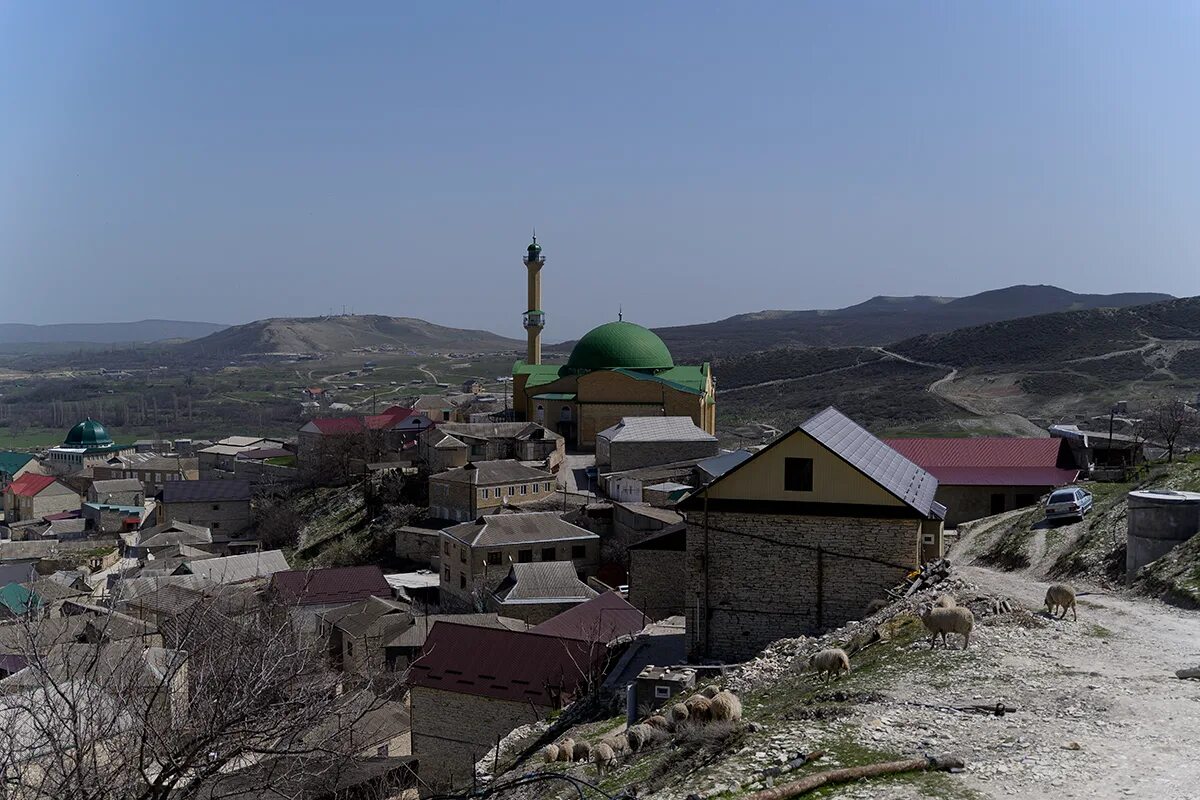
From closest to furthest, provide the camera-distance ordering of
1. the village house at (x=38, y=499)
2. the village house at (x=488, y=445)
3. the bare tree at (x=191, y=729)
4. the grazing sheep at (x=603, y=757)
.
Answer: the bare tree at (x=191, y=729) → the grazing sheep at (x=603, y=757) → the village house at (x=488, y=445) → the village house at (x=38, y=499)

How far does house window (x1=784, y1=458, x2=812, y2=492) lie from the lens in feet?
49.5

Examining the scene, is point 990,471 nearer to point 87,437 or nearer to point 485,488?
point 485,488

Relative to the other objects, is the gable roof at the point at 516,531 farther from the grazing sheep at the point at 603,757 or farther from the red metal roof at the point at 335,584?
the grazing sheep at the point at 603,757

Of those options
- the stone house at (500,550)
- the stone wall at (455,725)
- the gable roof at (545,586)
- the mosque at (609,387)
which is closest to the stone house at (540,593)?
the gable roof at (545,586)

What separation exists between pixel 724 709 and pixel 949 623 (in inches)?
120

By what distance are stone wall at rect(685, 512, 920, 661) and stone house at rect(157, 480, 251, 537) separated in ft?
128

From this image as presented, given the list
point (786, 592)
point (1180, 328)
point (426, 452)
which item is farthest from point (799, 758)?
point (1180, 328)

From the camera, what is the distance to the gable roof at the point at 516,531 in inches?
1252

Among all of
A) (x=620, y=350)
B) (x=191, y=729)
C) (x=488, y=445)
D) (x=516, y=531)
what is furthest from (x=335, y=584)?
(x=620, y=350)

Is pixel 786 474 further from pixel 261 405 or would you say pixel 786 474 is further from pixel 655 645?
pixel 261 405

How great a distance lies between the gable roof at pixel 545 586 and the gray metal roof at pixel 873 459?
10.7 meters

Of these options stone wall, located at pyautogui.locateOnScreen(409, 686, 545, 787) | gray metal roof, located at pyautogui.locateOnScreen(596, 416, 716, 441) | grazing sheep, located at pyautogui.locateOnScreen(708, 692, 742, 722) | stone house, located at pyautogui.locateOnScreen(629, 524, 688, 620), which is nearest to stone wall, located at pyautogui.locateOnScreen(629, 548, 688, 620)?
stone house, located at pyautogui.locateOnScreen(629, 524, 688, 620)

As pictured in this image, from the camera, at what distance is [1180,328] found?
92.8m

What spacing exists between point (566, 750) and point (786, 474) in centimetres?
559
